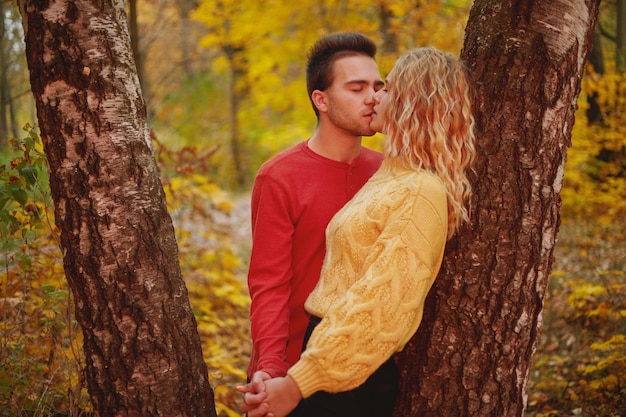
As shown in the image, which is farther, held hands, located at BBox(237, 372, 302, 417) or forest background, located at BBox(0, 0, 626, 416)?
forest background, located at BBox(0, 0, 626, 416)

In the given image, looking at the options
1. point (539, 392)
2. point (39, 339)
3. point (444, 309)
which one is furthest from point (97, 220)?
point (539, 392)

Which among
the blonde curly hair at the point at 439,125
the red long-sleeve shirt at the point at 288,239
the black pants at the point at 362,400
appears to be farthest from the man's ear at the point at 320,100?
the black pants at the point at 362,400

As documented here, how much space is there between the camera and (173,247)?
7.14 ft

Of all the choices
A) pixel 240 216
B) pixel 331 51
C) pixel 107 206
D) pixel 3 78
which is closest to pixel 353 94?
pixel 331 51

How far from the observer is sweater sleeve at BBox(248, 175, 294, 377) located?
91.7 inches

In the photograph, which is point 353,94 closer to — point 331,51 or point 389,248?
point 331,51

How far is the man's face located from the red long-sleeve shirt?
0.70 feet

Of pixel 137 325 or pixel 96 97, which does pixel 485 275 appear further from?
pixel 96 97

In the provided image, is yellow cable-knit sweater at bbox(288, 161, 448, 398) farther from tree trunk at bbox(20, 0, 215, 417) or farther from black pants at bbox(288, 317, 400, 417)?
tree trunk at bbox(20, 0, 215, 417)

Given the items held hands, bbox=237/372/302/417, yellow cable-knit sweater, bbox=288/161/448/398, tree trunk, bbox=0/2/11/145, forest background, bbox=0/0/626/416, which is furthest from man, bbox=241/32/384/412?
tree trunk, bbox=0/2/11/145

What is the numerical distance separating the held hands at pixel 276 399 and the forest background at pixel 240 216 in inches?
37.2

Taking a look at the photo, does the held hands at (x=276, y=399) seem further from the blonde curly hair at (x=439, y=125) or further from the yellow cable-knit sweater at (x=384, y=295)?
the blonde curly hair at (x=439, y=125)

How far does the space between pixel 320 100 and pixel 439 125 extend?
39.2 inches

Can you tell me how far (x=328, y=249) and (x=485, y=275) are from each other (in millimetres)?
607
